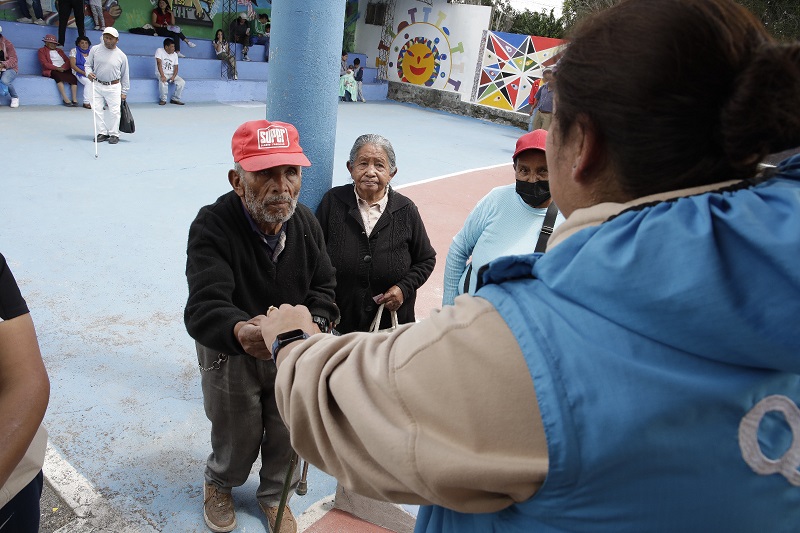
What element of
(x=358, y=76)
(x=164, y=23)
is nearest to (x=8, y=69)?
(x=164, y=23)

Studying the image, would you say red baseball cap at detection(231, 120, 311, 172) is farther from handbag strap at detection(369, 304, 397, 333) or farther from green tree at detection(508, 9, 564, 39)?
green tree at detection(508, 9, 564, 39)

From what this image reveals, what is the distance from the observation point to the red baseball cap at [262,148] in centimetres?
239

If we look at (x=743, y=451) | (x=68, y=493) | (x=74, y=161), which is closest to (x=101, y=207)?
(x=74, y=161)

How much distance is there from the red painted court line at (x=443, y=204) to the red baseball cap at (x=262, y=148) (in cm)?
289

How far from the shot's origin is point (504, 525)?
3.44ft

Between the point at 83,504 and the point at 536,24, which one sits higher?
the point at 536,24

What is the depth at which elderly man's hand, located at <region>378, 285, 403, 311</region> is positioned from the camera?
327 cm

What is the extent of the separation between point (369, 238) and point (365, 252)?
0.08 metres

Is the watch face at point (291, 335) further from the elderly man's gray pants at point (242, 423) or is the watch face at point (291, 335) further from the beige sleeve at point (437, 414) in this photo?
the elderly man's gray pants at point (242, 423)

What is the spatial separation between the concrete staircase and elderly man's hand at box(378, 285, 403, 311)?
8.68m

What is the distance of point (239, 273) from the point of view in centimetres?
242

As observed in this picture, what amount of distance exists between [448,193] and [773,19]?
39.7 feet

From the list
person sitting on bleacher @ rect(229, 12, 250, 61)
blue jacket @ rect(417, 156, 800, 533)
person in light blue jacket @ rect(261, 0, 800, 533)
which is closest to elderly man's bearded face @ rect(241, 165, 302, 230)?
person in light blue jacket @ rect(261, 0, 800, 533)

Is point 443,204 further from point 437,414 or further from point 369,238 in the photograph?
point 437,414
